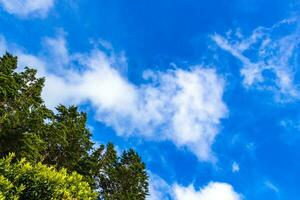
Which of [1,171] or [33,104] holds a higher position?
[33,104]

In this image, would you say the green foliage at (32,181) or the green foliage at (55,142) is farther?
the green foliage at (55,142)

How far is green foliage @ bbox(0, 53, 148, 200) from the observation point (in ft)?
178

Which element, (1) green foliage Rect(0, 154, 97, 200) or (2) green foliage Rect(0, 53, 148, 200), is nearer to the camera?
(1) green foliage Rect(0, 154, 97, 200)

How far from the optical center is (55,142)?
59719 millimetres

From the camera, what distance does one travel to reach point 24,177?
105 feet

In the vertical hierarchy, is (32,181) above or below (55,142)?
below

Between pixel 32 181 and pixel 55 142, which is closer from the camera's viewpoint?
pixel 32 181

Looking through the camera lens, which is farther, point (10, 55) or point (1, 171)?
point (10, 55)

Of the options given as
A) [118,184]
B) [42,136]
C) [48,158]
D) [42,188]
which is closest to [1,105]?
[42,136]

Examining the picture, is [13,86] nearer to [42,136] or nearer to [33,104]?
[33,104]

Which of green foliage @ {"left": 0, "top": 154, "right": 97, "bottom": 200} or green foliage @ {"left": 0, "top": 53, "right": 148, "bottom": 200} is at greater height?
green foliage @ {"left": 0, "top": 53, "right": 148, "bottom": 200}

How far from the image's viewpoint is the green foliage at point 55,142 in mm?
54344

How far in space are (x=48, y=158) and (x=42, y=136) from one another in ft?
14.5

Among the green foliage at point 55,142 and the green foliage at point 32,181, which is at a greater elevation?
the green foliage at point 55,142
